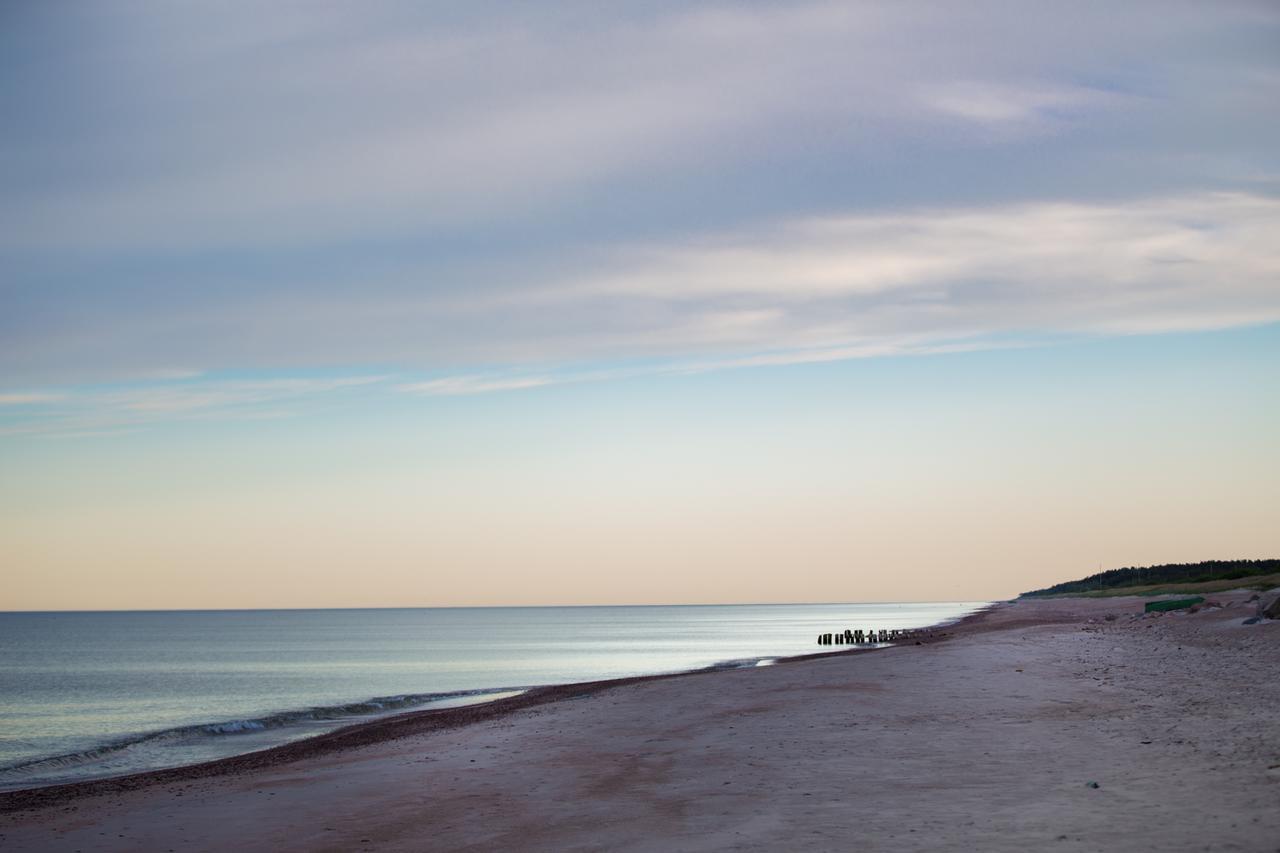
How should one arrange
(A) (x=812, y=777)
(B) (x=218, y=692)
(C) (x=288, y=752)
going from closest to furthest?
1. (A) (x=812, y=777)
2. (C) (x=288, y=752)
3. (B) (x=218, y=692)

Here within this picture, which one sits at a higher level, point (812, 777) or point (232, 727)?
point (812, 777)

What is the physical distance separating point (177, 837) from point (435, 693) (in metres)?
38.6

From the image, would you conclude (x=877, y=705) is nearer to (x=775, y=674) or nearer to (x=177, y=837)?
(x=775, y=674)

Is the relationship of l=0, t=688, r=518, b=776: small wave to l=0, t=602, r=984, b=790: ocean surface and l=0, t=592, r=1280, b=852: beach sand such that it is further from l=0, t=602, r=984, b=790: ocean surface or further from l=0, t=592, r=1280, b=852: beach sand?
l=0, t=592, r=1280, b=852: beach sand

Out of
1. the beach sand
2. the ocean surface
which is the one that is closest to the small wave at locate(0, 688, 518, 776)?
the ocean surface

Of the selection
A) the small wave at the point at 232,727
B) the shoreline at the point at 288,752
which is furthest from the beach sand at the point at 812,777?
the small wave at the point at 232,727

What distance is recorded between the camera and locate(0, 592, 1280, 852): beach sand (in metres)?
10.6

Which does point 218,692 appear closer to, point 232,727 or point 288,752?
point 232,727

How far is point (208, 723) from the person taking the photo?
41.9 meters

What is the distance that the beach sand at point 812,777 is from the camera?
10.6m

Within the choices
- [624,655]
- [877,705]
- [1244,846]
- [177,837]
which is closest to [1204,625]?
[877,705]

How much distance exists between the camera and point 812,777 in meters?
14.0

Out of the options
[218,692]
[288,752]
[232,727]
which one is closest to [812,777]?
[288,752]

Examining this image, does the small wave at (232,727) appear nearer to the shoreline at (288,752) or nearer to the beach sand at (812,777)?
the shoreline at (288,752)
